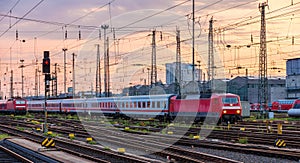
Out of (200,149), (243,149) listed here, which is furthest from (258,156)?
(200,149)

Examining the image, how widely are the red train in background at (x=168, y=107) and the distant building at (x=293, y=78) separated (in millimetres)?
47967

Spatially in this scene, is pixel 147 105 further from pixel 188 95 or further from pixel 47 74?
pixel 47 74

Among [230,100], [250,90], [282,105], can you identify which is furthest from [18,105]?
[250,90]

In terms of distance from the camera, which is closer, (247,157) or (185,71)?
(247,157)

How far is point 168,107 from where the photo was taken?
44.9 metres

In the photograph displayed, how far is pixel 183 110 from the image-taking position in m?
42.6

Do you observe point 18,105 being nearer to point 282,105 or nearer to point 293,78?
point 282,105

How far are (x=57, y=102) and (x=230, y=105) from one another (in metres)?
47.7

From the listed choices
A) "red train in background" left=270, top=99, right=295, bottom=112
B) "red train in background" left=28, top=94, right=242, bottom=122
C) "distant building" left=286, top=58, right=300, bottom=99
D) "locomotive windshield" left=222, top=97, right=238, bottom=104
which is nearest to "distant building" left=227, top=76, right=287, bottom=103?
"distant building" left=286, top=58, right=300, bottom=99

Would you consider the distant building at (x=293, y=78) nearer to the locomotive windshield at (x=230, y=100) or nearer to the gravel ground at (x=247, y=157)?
the locomotive windshield at (x=230, y=100)

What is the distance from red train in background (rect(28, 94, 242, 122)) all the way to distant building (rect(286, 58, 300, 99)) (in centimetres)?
4797

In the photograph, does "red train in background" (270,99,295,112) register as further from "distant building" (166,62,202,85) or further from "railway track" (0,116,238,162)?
"railway track" (0,116,238,162)

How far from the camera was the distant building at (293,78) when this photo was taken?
94525 millimetres

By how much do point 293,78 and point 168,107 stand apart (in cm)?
5771
